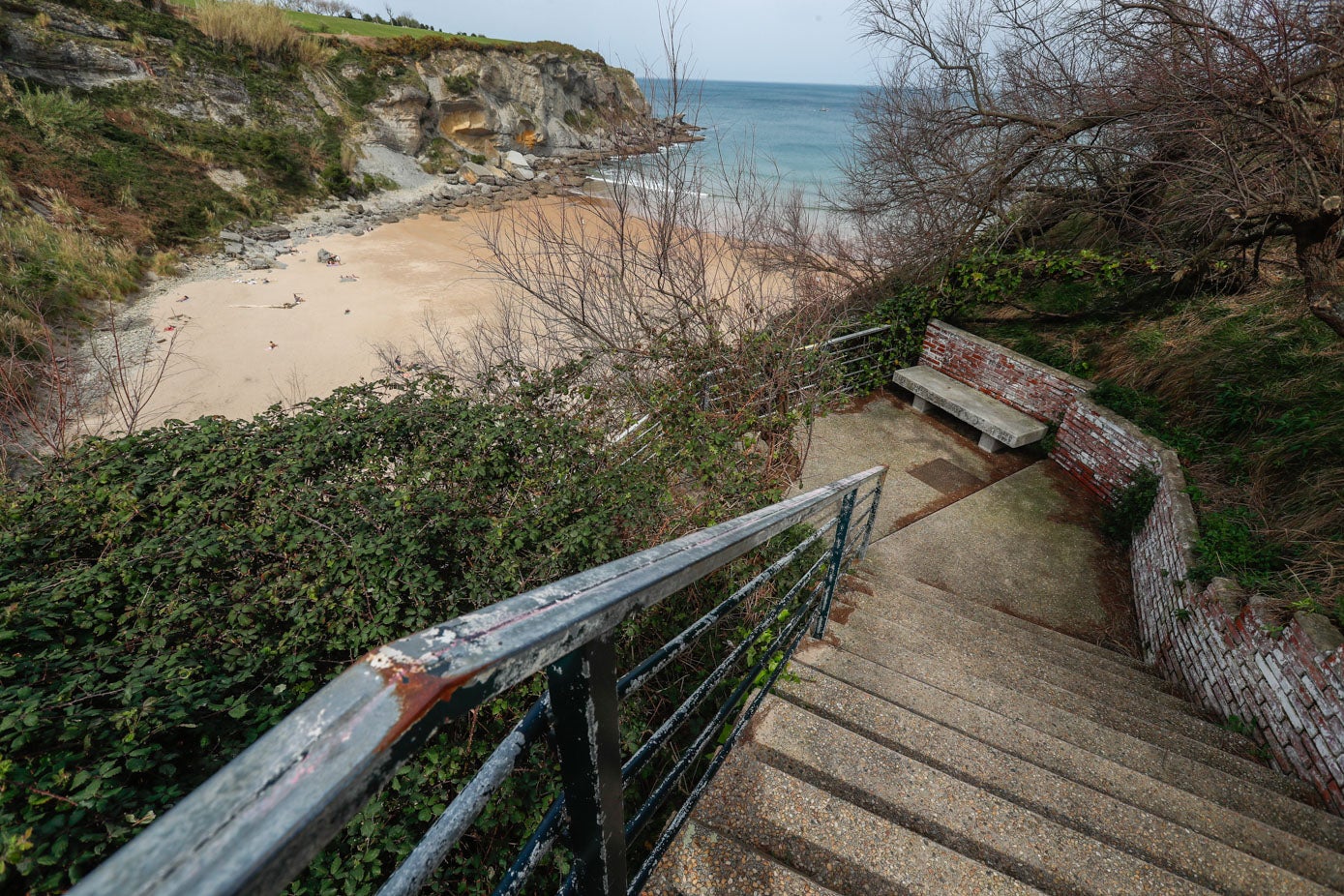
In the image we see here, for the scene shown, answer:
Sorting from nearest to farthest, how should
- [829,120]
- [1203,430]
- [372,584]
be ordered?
[372,584] → [1203,430] → [829,120]

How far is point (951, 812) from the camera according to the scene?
2.08 metres

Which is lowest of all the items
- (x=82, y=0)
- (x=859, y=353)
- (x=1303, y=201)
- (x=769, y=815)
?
(x=859, y=353)

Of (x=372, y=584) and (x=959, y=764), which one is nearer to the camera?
(x=959, y=764)

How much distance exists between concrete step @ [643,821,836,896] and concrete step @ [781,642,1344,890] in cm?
101

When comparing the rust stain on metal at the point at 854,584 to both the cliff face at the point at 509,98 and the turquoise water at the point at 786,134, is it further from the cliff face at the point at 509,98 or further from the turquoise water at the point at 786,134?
the cliff face at the point at 509,98

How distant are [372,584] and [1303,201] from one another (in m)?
7.42

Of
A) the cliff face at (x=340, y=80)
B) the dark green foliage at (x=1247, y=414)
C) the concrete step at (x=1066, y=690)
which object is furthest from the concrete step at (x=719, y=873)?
the cliff face at (x=340, y=80)

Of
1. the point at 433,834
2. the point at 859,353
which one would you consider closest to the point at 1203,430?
the point at 859,353

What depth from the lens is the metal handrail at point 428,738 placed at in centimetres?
38

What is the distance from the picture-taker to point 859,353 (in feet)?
27.3

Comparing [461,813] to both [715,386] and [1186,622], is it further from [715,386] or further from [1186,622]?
[715,386]

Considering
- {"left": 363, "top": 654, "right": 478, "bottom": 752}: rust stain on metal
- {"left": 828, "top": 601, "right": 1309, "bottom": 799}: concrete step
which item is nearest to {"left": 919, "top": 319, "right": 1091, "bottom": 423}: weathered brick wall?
{"left": 828, "top": 601, "right": 1309, "bottom": 799}: concrete step

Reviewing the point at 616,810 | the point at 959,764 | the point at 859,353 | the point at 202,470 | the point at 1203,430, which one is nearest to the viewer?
the point at 616,810

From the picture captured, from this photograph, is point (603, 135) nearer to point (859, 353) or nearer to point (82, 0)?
point (859, 353)
